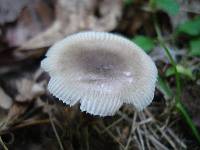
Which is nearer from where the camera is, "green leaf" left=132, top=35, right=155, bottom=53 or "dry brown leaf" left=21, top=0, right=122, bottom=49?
"green leaf" left=132, top=35, right=155, bottom=53

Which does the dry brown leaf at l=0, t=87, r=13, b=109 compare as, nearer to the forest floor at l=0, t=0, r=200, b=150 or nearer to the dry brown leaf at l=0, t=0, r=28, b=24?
the forest floor at l=0, t=0, r=200, b=150

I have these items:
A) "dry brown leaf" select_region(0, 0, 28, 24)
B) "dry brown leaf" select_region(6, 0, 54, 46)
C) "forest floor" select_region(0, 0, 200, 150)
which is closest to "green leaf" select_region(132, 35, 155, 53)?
"forest floor" select_region(0, 0, 200, 150)

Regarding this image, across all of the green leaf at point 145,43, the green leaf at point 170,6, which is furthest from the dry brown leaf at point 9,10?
the green leaf at point 170,6

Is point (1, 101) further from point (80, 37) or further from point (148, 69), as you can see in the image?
point (148, 69)

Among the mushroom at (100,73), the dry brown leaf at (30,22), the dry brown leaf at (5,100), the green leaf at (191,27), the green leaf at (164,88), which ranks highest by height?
the mushroom at (100,73)

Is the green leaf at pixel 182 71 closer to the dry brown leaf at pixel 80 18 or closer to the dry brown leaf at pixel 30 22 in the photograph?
the dry brown leaf at pixel 80 18
